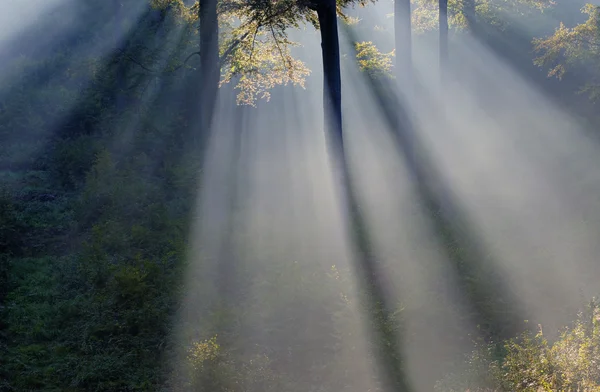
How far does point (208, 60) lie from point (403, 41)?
5.60m

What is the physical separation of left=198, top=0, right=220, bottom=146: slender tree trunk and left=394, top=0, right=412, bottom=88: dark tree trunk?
4987 mm

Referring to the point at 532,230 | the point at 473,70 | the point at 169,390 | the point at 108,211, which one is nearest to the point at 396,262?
the point at 532,230

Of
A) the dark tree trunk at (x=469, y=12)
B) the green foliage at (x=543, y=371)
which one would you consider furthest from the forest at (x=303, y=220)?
the dark tree trunk at (x=469, y=12)

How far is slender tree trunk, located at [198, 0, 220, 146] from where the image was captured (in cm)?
1340

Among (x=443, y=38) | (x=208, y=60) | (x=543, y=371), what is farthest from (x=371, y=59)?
(x=543, y=371)

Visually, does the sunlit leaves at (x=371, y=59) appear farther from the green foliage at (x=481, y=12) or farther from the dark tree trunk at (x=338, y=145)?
the dark tree trunk at (x=338, y=145)

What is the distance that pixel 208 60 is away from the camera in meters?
13.9

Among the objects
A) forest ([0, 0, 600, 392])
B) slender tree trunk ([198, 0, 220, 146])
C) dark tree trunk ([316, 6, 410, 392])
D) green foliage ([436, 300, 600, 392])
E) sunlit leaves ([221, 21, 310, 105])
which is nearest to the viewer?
green foliage ([436, 300, 600, 392])

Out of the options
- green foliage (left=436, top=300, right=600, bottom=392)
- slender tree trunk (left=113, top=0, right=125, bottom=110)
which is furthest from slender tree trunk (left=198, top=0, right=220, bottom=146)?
green foliage (left=436, top=300, right=600, bottom=392)

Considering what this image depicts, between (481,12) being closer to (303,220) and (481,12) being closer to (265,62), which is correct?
(265,62)

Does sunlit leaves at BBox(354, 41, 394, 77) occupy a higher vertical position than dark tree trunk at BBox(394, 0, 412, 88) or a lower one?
lower

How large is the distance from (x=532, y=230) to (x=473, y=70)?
597 inches

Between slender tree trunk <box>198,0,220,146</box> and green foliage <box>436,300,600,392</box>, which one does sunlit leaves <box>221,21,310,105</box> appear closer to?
slender tree trunk <box>198,0,220,146</box>

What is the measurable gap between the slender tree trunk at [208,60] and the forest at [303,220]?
0.14 ft
